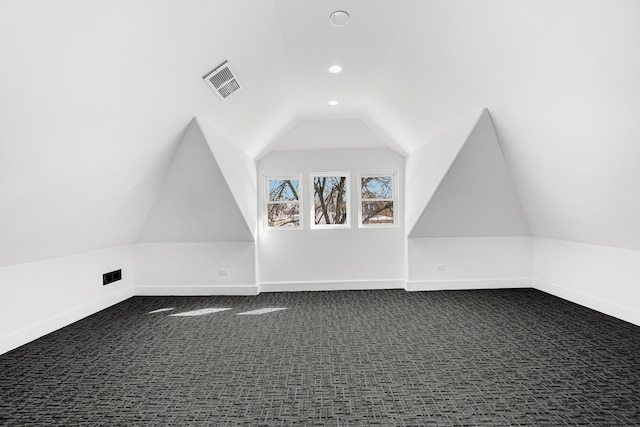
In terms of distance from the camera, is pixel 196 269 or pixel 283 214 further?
pixel 283 214

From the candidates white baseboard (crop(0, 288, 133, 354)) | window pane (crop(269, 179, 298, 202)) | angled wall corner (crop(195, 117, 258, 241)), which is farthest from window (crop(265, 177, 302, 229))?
white baseboard (crop(0, 288, 133, 354))

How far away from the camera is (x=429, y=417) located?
227 cm

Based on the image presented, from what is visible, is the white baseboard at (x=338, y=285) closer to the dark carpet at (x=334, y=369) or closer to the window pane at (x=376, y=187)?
the dark carpet at (x=334, y=369)

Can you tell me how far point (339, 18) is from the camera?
9.96ft

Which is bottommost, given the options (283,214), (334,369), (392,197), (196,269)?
(334,369)

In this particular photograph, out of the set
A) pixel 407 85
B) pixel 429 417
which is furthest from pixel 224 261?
pixel 429 417

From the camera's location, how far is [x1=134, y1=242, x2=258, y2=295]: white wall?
18.8 ft

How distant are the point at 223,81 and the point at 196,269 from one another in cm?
336

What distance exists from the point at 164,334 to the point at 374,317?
2473 millimetres

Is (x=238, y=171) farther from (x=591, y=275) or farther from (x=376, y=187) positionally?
Answer: (x=591, y=275)

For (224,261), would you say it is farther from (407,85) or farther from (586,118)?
(586,118)

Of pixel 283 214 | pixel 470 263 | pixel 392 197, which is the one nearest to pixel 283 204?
pixel 283 214

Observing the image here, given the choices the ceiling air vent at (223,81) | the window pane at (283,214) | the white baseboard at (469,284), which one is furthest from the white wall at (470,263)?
the ceiling air vent at (223,81)

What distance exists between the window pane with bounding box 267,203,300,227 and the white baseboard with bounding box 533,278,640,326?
4.14 m
